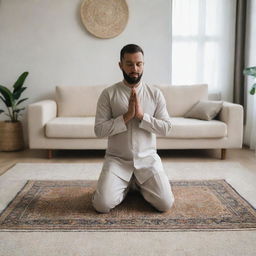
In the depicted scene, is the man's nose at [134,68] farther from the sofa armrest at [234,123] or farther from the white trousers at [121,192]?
the sofa armrest at [234,123]

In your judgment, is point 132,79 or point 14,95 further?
point 14,95

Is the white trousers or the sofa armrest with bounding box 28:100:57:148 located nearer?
the white trousers

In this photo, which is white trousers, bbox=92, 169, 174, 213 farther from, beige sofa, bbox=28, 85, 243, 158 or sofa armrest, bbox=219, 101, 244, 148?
sofa armrest, bbox=219, 101, 244, 148

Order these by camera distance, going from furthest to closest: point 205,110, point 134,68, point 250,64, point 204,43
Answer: point 204,43 < point 250,64 < point 205,110 < point 134,68

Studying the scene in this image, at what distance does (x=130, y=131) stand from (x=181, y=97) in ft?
6.71

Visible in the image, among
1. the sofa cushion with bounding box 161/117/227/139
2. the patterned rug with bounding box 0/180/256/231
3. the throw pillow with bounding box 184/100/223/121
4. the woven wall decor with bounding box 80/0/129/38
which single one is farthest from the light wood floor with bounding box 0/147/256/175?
the woven wall decor with bounding box 80/0/129/38

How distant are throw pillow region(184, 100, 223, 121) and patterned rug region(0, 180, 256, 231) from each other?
119 centimetres

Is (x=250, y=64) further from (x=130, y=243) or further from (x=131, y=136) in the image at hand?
(x=130, y=243)

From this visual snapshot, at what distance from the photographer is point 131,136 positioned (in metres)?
2.29

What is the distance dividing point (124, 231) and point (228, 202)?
0.88m

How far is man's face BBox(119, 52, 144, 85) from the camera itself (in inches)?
83.7

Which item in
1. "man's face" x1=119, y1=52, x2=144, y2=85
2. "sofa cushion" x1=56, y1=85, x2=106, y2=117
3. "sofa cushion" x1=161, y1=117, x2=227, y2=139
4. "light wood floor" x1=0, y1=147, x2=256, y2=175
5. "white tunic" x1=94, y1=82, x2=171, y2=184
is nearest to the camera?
"man's face" x1=119, y1=52, x2=144, y2=85

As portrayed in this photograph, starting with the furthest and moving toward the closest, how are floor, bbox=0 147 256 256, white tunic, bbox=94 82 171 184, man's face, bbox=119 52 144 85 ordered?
1. white tunic, bbox=94 82 171 184
2. man's face, bbox=119 52 144 85
3. floor, bbox=0 147 256 256

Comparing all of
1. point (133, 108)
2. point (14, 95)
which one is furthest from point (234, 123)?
point (14, 95)
